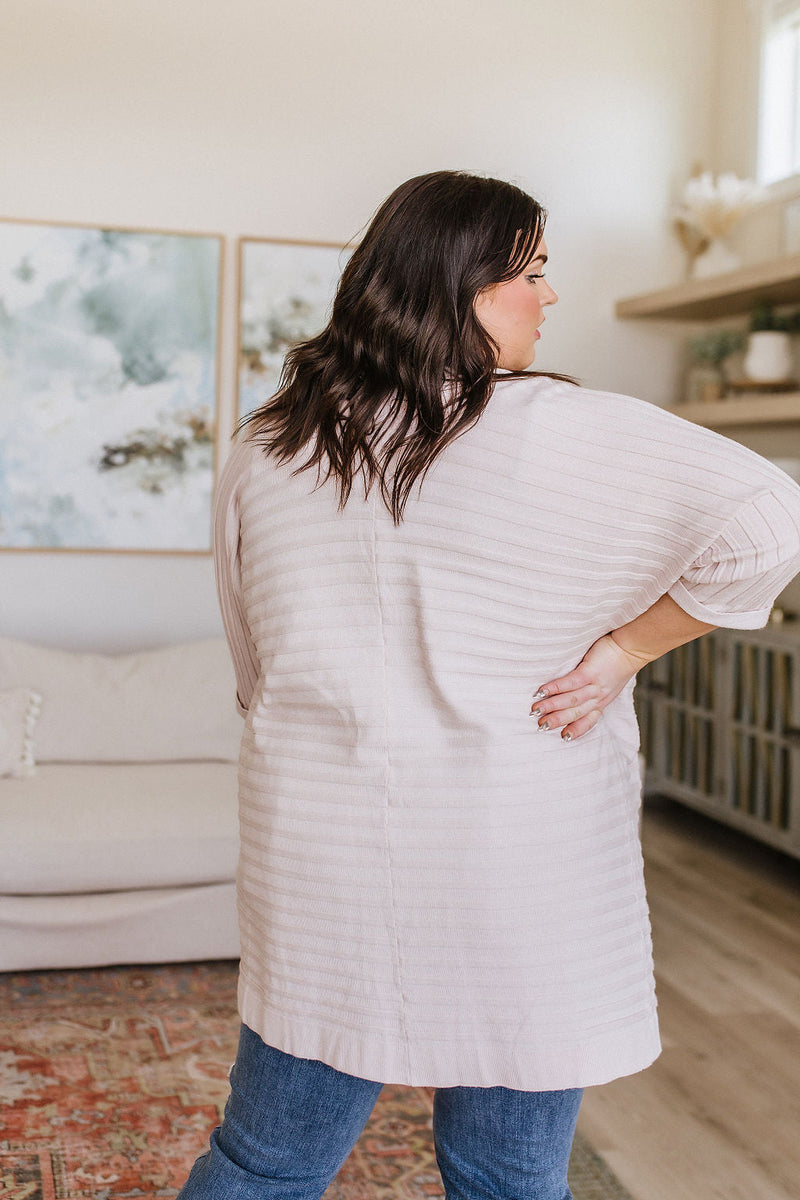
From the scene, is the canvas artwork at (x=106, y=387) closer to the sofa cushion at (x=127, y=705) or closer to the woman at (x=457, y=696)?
the sofa cushion at (x=127, y=705)

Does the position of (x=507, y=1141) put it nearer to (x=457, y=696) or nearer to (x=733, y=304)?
(x=457, y=696)

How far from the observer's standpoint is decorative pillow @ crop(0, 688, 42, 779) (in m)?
2.94

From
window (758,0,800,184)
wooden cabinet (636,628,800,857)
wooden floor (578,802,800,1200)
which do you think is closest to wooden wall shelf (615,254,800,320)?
window (758,0,800,184)

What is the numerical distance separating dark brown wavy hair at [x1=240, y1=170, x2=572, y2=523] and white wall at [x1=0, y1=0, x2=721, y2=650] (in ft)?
9.36

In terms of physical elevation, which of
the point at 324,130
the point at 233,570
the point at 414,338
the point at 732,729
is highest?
the point at 324,130

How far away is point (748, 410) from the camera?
3.76m

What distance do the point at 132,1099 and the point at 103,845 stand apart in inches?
25.8

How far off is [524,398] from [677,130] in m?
3.78

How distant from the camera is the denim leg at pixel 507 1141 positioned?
96 centimetres

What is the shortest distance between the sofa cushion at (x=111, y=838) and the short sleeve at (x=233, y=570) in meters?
1.45

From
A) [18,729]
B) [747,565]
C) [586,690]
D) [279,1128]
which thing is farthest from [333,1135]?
[18,729]

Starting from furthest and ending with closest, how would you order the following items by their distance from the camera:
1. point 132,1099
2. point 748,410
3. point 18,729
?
point 748,410, point 18,729, point 132,1099

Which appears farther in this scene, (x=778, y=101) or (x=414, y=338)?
(x=778, y=101)

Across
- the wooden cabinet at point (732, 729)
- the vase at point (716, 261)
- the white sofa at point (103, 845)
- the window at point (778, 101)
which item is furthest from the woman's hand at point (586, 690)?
the window at point (778, 101)
